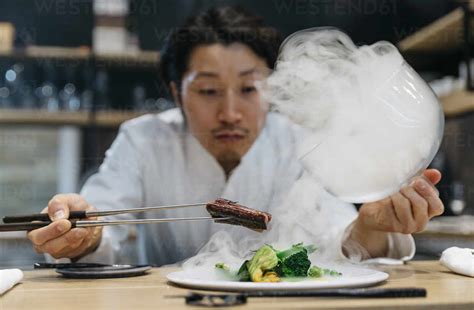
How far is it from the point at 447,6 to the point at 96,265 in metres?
2.73

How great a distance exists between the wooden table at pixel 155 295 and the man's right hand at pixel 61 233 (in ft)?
0.29

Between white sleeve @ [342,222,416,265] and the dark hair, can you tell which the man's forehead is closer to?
the dark hair

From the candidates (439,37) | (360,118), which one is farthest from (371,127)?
(439,37)

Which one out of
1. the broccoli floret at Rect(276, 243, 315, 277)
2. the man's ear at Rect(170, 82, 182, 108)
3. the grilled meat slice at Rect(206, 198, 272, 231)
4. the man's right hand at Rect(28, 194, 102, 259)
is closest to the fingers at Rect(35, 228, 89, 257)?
the man's right hand at Rect(28, 194, 102, 259)

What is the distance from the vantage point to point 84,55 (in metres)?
3.18

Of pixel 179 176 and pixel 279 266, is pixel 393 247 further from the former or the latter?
pixel 179 176

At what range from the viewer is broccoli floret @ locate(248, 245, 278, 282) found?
97 cm

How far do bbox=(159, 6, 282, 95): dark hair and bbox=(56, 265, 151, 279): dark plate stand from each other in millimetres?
1078

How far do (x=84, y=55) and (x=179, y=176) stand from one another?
1335 millimetres

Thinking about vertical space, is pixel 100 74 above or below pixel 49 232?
above

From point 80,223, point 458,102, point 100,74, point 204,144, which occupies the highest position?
point 100,74

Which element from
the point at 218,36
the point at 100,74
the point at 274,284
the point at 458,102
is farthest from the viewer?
the point at 100,74

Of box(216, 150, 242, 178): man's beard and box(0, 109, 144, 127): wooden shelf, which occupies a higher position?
box(0, 109, 144, 127): wooden shelf

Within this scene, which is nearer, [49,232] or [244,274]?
[244,274]
